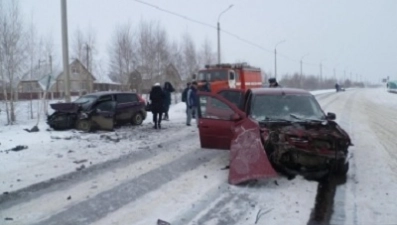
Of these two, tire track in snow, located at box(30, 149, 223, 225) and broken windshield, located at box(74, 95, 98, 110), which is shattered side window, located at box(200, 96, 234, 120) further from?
broken windshield, located at box(74, 95, 98, 110)

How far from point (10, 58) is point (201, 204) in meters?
16.3

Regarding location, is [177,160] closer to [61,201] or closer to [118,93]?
[61,201]

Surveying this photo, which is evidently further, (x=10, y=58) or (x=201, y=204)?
(x=10, y=58)

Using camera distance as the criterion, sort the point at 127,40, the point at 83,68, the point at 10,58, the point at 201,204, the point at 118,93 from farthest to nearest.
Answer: the point at 83,68, the point at 127,40, the point at 10,58, the point at 118,93, the point at 201,204

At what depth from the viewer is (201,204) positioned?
19.4ft

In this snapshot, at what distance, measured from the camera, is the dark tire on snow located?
7258mm

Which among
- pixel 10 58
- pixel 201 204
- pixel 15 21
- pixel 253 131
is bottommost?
pixel 201 204

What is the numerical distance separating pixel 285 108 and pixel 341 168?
5.85 feet

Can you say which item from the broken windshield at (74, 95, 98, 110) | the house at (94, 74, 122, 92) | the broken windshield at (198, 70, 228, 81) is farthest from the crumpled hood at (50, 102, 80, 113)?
the house at (94, 74, 122, 92)

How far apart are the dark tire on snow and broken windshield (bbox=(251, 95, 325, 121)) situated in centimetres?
118

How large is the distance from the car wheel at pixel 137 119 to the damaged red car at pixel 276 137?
8.13m

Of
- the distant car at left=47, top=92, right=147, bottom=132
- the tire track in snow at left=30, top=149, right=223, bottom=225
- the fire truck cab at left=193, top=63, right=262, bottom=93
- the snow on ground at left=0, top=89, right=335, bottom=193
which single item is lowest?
the tire track in snow at left=30, top=149, right=223, bottom=225

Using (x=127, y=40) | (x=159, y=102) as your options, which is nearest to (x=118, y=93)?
(x=159, y=102)

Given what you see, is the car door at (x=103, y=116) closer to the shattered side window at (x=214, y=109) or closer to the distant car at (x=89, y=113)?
the distant car at (x=89, y=113)
